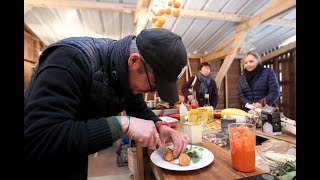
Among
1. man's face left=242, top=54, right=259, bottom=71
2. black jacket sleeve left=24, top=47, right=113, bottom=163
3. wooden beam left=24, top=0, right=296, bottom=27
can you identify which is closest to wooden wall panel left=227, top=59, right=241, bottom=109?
wooden beam left=24, top=0, right=296, bottom=27

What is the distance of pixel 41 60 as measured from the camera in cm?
69

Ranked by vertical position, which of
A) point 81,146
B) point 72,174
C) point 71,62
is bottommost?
point 72,174

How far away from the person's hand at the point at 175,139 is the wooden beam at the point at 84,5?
2929 millimetres

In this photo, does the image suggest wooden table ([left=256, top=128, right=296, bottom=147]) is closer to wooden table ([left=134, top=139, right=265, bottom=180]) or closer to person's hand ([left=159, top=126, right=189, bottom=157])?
wooden table ([left=134, top=139, right=265, bottom=180])

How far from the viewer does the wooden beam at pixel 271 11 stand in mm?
2967

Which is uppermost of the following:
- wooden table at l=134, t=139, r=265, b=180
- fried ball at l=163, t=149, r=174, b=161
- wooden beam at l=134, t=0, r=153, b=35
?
wooden beam at l=134, t=0, r=153, b=35

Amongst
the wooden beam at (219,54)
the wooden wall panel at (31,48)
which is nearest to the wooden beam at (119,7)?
the wooden beam at (219,54)

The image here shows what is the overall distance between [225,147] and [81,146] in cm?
76

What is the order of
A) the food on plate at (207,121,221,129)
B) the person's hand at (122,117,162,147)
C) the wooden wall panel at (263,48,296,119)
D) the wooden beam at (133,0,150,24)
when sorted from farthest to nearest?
the wooden wall panel at (263,48,296,119)
the wooden beam at (133,0,150,24)
the food on plate at (207,121,221,129)
the person's hand at (122,117,162,147)

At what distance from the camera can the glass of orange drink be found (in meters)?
0.73

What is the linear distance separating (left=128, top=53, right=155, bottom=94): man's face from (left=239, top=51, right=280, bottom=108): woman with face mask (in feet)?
6.45
